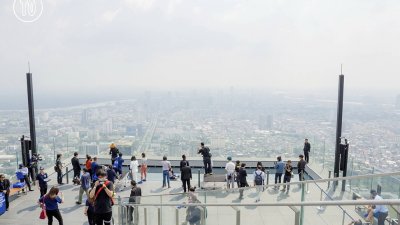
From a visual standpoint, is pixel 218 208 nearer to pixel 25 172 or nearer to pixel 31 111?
pixel 25 172

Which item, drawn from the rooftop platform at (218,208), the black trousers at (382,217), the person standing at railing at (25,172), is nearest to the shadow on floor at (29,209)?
the rooftop platform at (218,208)

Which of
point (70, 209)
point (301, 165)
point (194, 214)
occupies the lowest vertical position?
point (70, 209)

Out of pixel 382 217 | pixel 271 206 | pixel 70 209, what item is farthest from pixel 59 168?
pixel 382 217

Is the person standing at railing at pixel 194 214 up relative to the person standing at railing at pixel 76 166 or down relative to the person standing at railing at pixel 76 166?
up

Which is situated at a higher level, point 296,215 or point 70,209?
point 296,215

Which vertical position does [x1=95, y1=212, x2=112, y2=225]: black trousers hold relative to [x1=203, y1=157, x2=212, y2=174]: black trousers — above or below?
above

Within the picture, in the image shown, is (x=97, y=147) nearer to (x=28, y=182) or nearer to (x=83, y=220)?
(x=28, y=182)

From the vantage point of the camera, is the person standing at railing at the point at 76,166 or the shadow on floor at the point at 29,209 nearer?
the shadow on floor at the point at 29,209

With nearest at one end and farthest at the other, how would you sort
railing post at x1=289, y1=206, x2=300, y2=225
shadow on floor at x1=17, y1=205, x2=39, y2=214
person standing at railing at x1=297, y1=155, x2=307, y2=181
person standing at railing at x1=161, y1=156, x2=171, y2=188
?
railing post at x1=289, y1=206, x2=300, y2=225, shadow on floor at x1=17, y1=205, x2=39, y2=214, person standing at railing at x1=297, y1=155, x2=307, y2=181, person standing at railing at x1=161, y1=156, x2=171, y2=188

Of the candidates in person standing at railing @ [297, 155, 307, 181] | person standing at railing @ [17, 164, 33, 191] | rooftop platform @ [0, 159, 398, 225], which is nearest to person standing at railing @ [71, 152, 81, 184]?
rooftop platform @ [0, 159, 398, 225]

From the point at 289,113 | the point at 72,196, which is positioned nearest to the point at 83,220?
the point at 72,196

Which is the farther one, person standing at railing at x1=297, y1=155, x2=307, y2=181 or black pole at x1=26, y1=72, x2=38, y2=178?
black pole at x1=26, y1=72, x2=38, y2=178

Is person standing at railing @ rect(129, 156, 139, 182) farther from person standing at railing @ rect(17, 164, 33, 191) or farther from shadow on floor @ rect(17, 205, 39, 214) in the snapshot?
person standing at railing @ rect(17, 164, 33, 191)

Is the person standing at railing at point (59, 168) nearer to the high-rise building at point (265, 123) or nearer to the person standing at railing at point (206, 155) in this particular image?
the person standing at railing at point (206, 155)
